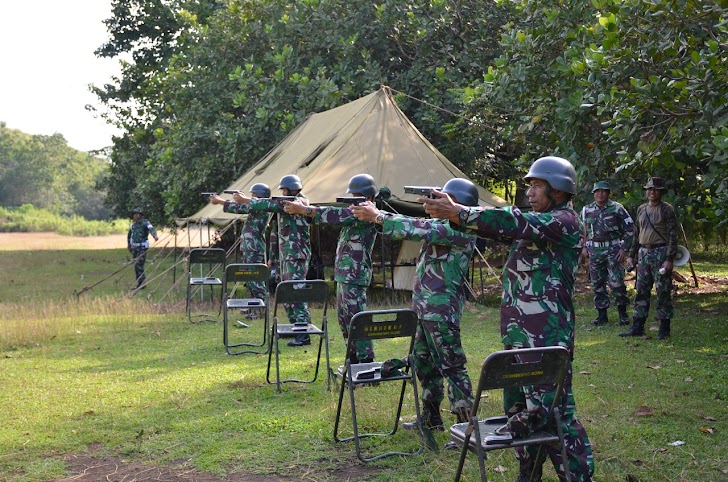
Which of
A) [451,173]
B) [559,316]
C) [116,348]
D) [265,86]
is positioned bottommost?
[116,348]

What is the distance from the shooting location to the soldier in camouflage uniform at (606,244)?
10711 millimetres

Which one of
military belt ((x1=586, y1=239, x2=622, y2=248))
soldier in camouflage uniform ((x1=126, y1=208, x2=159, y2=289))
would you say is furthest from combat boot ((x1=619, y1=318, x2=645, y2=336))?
soldier in camouflage uniform ((x1=126, y1=208, x2=159, y2=289))

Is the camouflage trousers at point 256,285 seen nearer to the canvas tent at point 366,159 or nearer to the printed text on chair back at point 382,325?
the canvas tent at point 366,159

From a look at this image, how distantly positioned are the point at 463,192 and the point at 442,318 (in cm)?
86

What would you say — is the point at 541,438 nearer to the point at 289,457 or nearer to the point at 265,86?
the point at 289,457

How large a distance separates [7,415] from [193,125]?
13.6 m

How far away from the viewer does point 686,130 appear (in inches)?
323

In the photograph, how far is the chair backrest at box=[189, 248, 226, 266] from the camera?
11.6 metres

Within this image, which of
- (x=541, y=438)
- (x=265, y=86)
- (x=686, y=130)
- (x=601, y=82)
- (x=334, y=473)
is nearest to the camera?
(x=541, y=438)

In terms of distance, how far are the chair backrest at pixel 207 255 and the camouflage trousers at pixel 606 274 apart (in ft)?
16.8

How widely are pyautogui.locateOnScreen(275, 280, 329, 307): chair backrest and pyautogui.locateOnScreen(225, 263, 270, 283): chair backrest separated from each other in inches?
66.2

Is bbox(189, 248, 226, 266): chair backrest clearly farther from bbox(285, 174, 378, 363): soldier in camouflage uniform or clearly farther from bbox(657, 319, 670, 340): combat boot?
bbox(657, 319, 670, 340): combat boot

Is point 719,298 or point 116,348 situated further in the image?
point 719,298

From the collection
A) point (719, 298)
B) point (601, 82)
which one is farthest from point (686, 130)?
point (719, 298)
